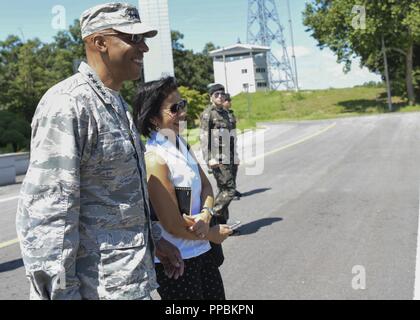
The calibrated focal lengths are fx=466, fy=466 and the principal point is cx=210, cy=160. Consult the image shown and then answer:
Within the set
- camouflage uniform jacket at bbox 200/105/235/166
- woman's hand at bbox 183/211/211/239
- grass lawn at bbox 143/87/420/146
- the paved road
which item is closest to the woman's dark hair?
woman's hand at bbox 183/211/211/239

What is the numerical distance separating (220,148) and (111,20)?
16.0 ft

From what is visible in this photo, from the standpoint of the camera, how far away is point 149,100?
8.52 ft

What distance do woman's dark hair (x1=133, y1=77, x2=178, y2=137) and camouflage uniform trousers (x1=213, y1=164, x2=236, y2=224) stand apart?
11.2 feet

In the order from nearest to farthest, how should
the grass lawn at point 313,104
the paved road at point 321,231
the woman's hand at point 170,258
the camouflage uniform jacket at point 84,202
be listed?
the camouflage uniform jacket at point 84,202 → the woman's hand at point 170,258 → the paved road at point 321,231 → the grass lawn at point 313,104


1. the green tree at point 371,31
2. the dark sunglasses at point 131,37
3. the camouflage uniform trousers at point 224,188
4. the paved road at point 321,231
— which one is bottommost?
the paved road at point 321,231

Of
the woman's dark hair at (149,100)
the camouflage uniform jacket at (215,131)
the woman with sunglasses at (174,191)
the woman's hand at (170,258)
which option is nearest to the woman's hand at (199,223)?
the woman with sunglasses at (174,191)

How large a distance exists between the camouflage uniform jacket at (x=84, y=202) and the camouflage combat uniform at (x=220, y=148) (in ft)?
13.8

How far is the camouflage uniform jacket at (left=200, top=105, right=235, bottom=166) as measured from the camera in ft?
21.8

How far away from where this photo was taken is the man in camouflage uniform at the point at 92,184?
1.57 m

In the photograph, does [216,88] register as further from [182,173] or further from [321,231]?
[182,173]

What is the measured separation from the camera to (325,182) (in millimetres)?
9492

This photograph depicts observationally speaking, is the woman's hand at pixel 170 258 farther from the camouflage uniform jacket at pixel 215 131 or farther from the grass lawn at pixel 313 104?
Result: the grass lawn at pixel 313 104

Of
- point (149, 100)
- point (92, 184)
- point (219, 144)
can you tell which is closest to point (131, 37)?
point (92, 184)

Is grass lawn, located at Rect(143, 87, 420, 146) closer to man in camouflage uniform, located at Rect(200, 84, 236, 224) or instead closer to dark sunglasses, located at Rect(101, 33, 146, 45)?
man in camouflage uniform, located at Rect(200, 84, 236, 224)
